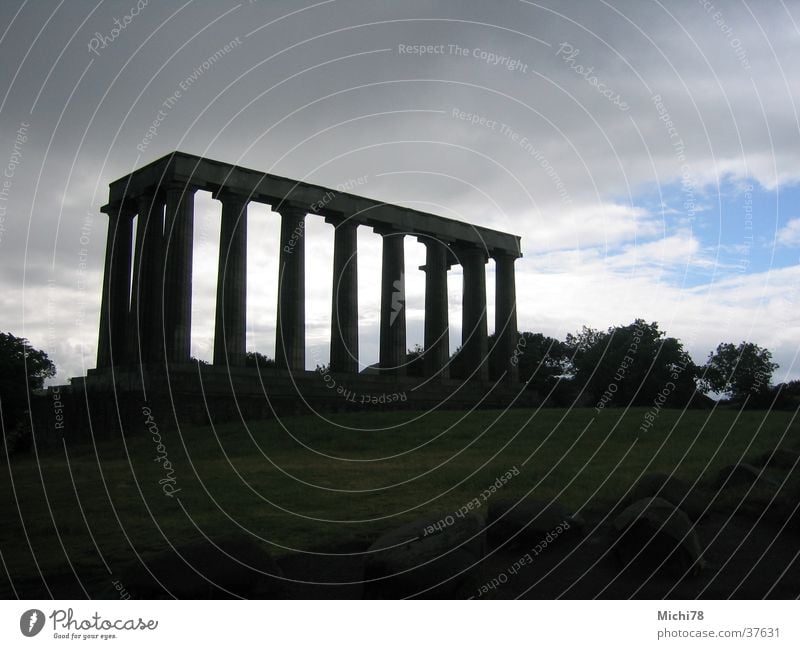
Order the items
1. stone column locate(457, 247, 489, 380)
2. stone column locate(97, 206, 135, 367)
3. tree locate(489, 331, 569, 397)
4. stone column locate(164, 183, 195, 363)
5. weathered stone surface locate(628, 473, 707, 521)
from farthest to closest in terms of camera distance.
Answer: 1. tree locate(489, 331, 569, 397)
2. stone column locate(457, 247, 489, 380)
3. stone column locate(97, 206, 135, 367)
4. stone column locate(164, 183, 195, 363)
5. weathered stone surface locate(628, 473, 707, 521)

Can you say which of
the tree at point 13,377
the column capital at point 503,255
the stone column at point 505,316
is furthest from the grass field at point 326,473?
the column capital at point 503,255

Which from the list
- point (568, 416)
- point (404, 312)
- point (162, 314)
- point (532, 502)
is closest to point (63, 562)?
point (532, 502)

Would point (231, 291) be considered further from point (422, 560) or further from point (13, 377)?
point (422, 560)

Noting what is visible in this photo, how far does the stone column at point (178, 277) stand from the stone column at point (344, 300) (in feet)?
36.1

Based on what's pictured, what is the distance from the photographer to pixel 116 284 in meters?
55.2

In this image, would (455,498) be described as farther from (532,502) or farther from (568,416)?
(568,416)

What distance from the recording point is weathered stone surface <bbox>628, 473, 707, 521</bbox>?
800 inches

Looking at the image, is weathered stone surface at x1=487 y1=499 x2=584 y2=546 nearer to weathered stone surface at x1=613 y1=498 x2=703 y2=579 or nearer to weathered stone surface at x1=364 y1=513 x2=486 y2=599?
weathered stone surface at x1=613 y1=498 x2=703 y2=579

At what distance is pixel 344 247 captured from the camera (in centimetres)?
5709

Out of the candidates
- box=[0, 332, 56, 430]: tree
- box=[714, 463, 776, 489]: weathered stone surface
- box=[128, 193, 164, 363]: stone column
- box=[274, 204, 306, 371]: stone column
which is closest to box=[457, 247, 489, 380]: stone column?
box=[274, 204, 306, 371]: stone column

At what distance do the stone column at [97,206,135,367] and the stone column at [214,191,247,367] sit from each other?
801cm

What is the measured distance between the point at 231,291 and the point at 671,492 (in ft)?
115

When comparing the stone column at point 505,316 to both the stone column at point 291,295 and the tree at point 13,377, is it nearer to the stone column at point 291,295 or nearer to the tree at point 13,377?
the stone column at point 291,295

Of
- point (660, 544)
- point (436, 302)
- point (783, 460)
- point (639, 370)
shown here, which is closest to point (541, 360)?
point (639, 370)
